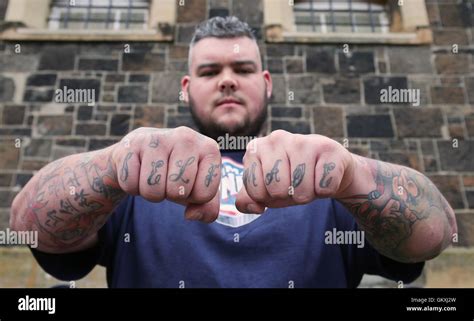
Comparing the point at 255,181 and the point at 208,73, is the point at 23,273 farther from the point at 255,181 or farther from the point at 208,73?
the point at 255,181

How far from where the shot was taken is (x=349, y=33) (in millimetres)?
4992

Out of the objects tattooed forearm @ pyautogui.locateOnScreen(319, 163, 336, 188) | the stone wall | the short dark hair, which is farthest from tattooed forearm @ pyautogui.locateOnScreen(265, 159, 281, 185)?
the stone wall

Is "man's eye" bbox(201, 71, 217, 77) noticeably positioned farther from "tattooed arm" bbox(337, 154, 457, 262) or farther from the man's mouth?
"tattooed arm" bbox(337, 154, 457, 262)

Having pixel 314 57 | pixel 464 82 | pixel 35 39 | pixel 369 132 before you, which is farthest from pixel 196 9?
pixel 464 82

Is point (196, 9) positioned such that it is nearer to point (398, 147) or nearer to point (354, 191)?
point (398, 147)

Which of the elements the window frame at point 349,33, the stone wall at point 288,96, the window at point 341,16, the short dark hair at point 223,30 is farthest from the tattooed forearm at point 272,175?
the window at point 341,16

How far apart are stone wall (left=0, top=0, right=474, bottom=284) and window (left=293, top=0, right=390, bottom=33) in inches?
21.8

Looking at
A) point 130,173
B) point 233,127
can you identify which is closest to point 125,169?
point 130,173

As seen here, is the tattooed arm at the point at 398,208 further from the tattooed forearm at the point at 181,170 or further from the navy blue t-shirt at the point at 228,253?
the tattooed forearm at the point at 181,170

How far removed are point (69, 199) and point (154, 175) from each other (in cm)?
47

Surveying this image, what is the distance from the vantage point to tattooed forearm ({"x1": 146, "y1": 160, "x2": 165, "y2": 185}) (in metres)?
1.02

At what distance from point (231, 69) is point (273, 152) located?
127 centimetres

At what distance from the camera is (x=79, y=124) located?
4.58 meters

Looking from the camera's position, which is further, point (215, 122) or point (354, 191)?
point (215, 122)
